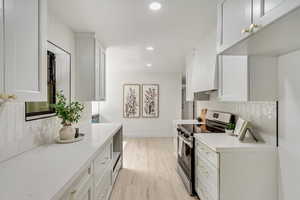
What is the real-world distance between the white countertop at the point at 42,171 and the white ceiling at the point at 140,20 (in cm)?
149

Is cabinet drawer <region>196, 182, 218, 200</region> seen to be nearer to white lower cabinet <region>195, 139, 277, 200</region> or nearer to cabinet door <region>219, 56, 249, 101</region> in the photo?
white lower cabinet <region>195, 139, 277, 200</region>

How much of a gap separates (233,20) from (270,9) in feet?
1.49

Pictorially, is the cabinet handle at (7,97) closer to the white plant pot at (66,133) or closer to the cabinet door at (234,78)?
the white plant pot at (66,133)

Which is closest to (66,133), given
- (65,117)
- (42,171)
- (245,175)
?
(65,117)

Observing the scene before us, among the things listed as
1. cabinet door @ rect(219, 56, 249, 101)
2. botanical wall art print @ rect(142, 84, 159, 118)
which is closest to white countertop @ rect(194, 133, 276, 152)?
cabinet door @ rect(219, 56, 249, 101)

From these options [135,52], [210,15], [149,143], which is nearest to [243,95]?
[210,15]

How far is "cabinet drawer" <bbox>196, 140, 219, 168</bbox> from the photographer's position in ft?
5.90

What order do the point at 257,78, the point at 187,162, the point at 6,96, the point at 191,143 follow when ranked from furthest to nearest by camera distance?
the point at 187,162, the point at 191,143, the point at 257,78, the point at 6,96

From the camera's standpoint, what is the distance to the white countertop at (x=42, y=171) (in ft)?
2.93

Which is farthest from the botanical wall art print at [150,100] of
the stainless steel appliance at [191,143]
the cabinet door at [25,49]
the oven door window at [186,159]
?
the cabinet door at [25,49]

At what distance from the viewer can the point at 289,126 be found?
162cm

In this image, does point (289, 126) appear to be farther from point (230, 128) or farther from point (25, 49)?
point (25, 49)

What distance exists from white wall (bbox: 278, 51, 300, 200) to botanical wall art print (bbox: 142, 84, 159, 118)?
506 centimetres

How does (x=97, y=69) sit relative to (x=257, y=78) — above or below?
above
